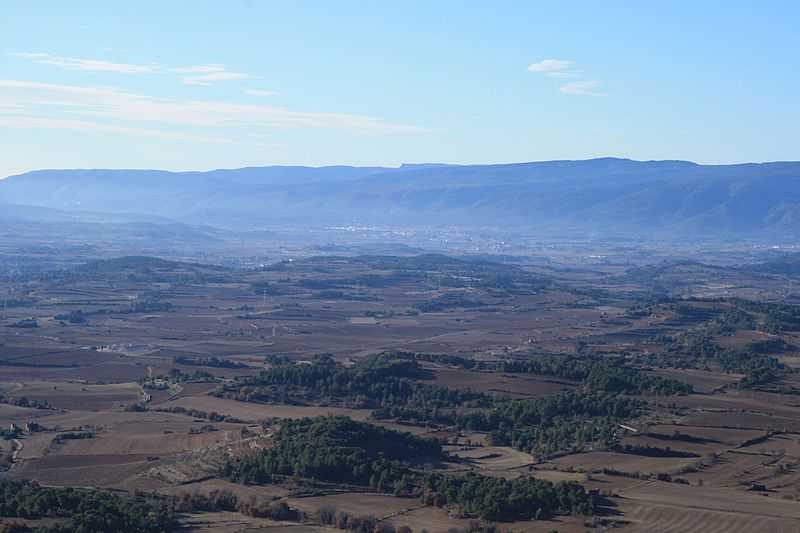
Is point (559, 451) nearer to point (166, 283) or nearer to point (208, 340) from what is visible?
point (208, 340)

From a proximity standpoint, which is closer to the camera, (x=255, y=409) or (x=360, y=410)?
(x=255, y=409)

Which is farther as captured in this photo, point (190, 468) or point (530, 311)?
point (530, 311)

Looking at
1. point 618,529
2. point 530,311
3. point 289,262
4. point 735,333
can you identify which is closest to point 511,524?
point 618,529

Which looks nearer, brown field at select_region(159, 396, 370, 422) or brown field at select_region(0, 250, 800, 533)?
brown field at select_region(0, 250, 800, 533)

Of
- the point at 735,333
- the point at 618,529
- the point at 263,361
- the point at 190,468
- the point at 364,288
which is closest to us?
the point at 618,529

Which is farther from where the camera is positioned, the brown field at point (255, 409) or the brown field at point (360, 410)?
the brown field at point (255, 409)

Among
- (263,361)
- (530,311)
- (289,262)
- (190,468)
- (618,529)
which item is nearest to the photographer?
(618,529)

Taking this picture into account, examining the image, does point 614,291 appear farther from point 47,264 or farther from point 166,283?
point 47,264

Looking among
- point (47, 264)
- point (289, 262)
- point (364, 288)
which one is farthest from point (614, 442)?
point (47, 264)

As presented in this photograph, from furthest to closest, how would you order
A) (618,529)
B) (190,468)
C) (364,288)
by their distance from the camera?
(364,288) → (190,468) → (618,529)
